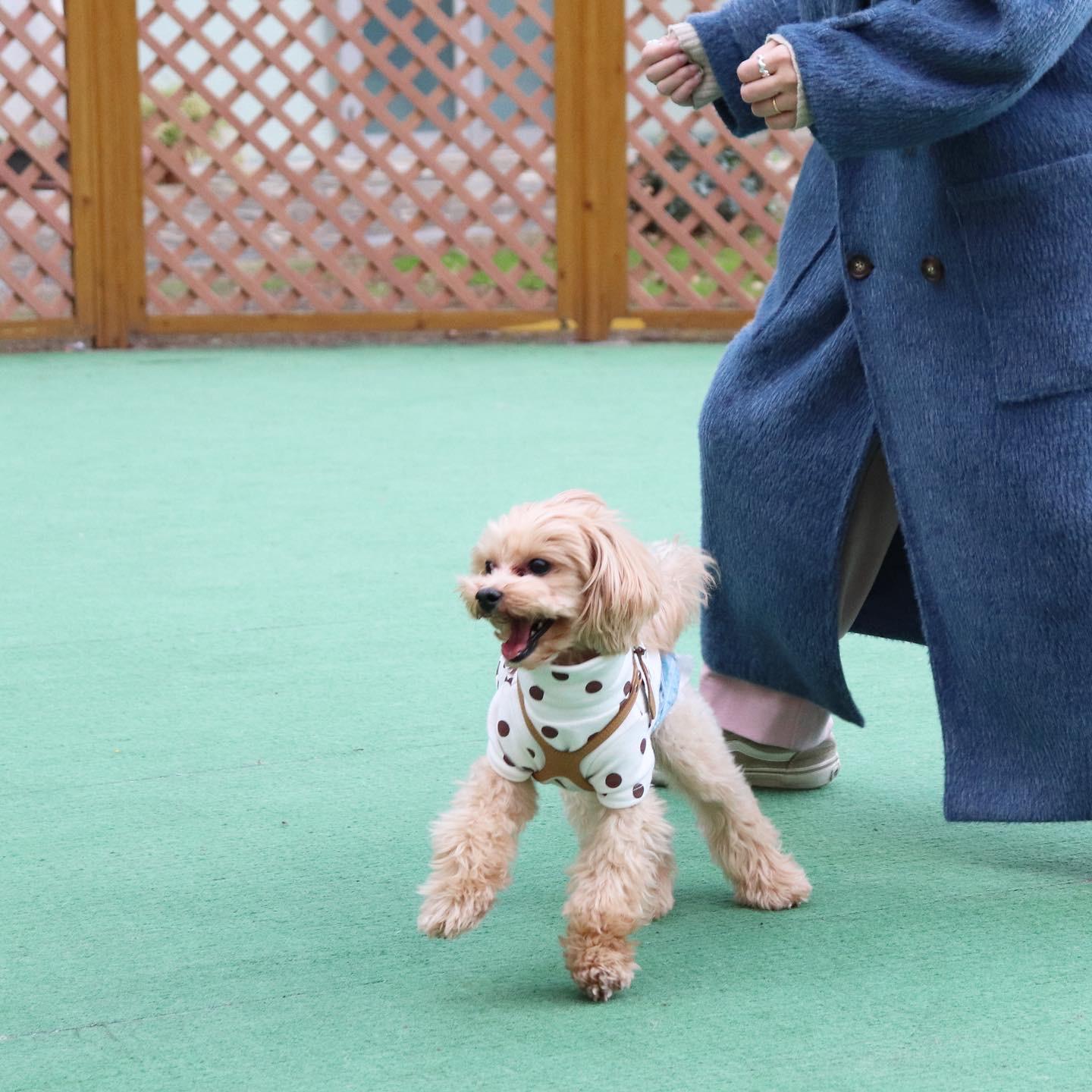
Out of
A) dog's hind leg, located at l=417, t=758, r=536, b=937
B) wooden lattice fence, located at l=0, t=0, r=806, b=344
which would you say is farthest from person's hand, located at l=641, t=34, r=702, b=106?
wooden lattice fence, located at l=0, t=0, r=806, b=344

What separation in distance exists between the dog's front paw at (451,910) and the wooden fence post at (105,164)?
597 centimetres

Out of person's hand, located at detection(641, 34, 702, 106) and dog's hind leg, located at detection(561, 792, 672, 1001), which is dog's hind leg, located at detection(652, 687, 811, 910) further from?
person's hand, located at detection(641, 34, 702, 106)

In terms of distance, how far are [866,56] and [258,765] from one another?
1452 millimetres

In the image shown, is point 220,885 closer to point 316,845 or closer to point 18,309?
point 316,845

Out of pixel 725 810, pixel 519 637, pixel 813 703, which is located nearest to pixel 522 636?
pixel 519 637

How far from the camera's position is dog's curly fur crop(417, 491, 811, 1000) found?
1907 mm

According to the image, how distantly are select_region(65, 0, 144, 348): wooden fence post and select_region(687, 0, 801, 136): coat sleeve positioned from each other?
552 cm

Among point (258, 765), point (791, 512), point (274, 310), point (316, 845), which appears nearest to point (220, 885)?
point (316, 845)

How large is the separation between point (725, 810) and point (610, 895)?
1.08 ft

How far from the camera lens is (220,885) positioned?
7.66 ft

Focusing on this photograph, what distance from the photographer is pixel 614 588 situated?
1.89 metres

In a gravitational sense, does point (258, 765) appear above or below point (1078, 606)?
below

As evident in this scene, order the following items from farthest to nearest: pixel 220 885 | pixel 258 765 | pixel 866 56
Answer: pixel 258 765 → pixel 220 885 → pixel 866 56

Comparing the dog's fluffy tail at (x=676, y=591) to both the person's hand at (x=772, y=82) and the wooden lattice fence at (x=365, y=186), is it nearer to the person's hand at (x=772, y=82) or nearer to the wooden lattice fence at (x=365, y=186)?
the person's hand at (x=772, y=82)
